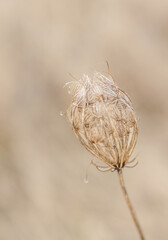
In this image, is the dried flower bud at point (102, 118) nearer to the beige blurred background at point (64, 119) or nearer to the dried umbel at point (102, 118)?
the dried umbel at point (102, 118)

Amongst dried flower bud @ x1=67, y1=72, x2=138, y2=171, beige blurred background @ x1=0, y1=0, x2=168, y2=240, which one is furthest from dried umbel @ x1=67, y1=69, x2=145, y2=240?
beige blurred background @ x1=0, y1=0, x2=168, y2=240

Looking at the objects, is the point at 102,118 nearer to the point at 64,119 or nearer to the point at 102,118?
the point at 102,118

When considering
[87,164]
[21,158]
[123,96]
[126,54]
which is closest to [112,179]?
[87,164]

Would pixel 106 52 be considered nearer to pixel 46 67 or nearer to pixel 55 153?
pixel 46 67

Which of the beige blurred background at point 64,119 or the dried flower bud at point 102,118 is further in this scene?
the beige blurred background at point 64,119

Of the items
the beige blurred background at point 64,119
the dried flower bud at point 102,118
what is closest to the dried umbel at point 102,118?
the dried flower bud at point 102,118

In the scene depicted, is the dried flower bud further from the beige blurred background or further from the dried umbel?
the beige blurred background
